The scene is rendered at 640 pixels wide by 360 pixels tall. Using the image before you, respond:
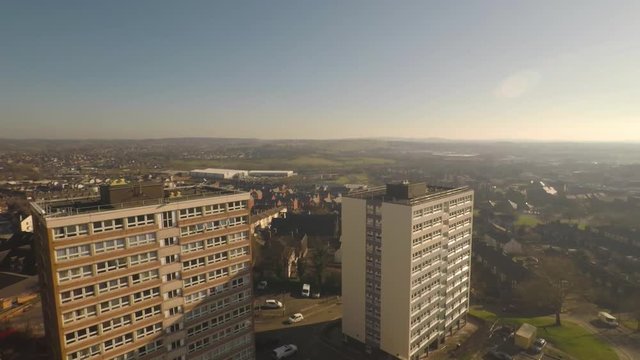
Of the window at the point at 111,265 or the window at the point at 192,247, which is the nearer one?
the window at the point at 111,265

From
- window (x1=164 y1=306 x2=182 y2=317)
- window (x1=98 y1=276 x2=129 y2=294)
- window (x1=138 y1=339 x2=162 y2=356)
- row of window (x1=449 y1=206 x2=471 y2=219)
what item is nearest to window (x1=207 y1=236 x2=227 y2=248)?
window (x1=164 y1=306 x2=182 y2=317)

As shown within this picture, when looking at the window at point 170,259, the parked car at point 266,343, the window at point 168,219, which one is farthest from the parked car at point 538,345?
the window at point 168,219

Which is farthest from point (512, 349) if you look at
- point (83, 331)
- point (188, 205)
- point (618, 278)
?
point (83, 331)

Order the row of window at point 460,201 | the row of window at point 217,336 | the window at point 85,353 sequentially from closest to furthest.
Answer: the window at point 85,353 → the row of window at point 217,336 → the row of window at point 460,201

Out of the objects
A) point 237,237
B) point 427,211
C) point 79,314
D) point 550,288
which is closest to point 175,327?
point 79,314

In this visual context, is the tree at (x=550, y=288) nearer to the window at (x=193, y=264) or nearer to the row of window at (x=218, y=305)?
the row of window at (x=218, y=305)

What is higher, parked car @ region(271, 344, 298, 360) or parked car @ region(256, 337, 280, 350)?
parked car @ region(271, 344, 298, 360)

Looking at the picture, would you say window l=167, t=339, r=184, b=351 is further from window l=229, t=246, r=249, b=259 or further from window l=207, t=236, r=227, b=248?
window l=207, t=236, r=227, b=248
